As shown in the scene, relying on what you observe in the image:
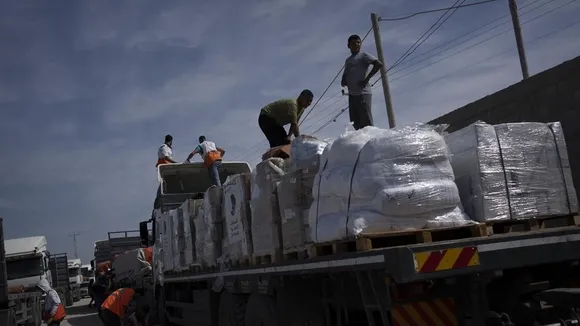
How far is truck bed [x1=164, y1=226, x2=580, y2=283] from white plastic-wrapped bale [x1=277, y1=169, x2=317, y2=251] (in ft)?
2.49

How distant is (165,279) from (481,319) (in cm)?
771

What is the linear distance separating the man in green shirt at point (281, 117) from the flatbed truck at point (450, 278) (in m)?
3.32

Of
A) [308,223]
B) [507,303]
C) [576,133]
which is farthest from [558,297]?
[576,133]

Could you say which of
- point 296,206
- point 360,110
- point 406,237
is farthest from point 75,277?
point 406,237

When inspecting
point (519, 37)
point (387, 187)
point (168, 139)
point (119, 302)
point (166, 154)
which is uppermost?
point (519, 37)

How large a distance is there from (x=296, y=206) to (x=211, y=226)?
2.49 metres

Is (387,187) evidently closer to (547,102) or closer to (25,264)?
(547,102)

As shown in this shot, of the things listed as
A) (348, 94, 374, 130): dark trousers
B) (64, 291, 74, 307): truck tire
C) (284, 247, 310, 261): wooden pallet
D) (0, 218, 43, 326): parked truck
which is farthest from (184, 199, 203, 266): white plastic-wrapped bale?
(64, 291, 74, 307): truck tire

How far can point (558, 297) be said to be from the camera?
12.6ft

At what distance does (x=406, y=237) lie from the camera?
4262 millimetres

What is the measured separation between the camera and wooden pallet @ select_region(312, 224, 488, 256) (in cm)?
404

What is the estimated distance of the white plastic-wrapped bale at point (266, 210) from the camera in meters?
5.46

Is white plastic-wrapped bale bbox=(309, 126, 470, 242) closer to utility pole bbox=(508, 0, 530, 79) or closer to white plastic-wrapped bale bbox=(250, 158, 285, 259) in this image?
white plastic-wrapped bale bbox=(250, 158, 285, 259)

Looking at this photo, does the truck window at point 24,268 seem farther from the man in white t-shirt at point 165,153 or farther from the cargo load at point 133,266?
the man in white t-shirt at point 165,153
